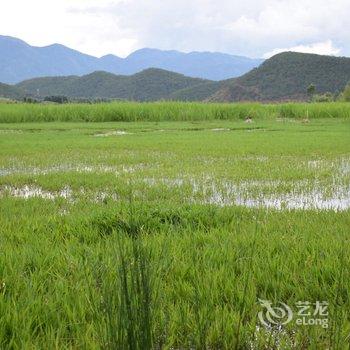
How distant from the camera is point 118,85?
122 meters

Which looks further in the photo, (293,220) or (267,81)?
(267,81)

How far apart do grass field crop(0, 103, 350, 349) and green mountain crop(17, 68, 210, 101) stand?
324 feet

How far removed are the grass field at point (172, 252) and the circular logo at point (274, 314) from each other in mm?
44

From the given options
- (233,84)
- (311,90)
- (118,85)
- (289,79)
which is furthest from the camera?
(118,85)

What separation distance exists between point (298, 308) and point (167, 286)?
835mm

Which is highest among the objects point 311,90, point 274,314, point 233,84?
point 233,84

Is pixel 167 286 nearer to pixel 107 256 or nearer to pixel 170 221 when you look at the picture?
pixel 107 256

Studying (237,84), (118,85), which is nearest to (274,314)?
(237,84)

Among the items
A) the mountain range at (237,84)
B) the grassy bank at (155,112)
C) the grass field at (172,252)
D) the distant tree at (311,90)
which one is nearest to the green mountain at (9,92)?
the mountain range at (237,84)

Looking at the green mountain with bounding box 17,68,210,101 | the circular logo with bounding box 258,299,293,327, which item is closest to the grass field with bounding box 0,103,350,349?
the circular logo with bounding box 258,299,293,327

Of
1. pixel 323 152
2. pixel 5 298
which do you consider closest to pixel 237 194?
pixel 5 298

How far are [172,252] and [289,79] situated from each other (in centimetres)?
8921

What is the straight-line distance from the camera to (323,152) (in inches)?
489

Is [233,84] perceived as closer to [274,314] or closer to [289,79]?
[289,79]
